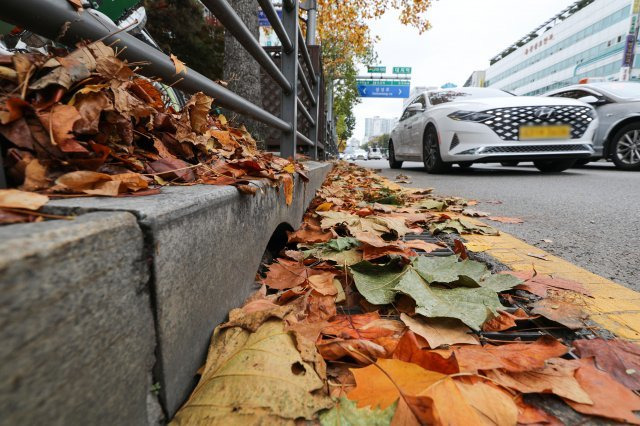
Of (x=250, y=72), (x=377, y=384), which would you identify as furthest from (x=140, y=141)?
(x=250, y=72)

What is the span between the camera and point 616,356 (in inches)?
31.3

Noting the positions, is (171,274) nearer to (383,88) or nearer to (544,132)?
(544,132)

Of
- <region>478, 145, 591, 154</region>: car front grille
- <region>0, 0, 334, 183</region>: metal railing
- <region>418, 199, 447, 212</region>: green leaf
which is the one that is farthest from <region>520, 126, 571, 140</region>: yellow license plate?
<region>0, 0, 334, 183</region>: metal railing

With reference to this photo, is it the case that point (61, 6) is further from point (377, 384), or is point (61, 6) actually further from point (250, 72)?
point (250, 72)

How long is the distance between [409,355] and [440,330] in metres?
0.15

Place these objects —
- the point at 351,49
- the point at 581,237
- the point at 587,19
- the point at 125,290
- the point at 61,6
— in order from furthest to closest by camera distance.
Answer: the point at 587,19, the point at 351,49, the point at 581,237, the point at 61,6, the point at 125,290

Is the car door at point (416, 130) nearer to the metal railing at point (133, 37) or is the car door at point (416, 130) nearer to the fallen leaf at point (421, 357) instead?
the metal railing at point (133, 37)

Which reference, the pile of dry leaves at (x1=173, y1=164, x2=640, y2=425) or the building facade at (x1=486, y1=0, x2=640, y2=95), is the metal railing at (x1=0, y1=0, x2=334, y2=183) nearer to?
the pile of dry leaves at (x1=173, y1=164, x2=640, y2=425)

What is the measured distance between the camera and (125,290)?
46cm

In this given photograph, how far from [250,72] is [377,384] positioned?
14.9 ft

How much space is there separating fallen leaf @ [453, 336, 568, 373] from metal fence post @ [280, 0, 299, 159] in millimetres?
1802

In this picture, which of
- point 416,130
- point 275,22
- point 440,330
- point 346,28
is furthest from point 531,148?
point 346,28

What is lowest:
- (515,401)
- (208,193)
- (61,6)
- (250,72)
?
(515,401)

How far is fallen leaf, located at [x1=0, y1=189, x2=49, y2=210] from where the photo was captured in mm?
450
